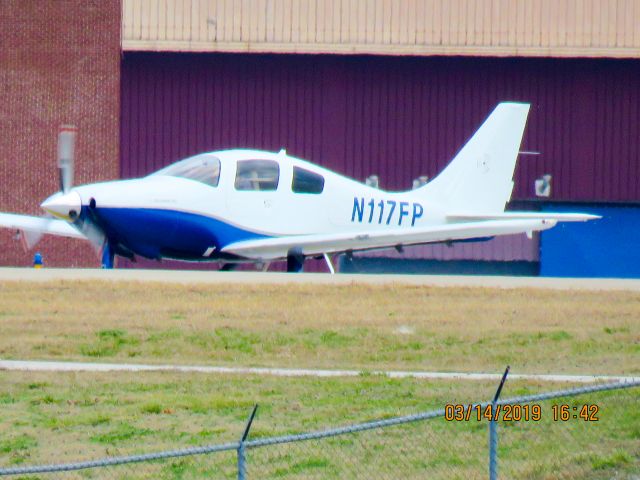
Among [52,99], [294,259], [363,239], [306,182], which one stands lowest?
[294,259]

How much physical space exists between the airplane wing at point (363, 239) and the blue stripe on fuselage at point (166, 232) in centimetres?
29

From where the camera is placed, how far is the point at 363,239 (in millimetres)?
23188

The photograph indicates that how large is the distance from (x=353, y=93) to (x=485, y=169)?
7.33 meters

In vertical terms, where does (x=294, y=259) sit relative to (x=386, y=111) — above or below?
below

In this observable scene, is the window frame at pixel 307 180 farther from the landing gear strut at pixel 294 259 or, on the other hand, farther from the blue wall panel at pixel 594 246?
the blue wall panel at pixel 594 246

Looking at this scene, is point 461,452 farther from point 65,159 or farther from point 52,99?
point 52,99

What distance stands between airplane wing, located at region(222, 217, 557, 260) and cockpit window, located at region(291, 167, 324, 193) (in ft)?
2.56

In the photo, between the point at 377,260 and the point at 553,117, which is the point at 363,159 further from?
the point at 553,117

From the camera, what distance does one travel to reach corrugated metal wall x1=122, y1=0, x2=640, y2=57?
106ft

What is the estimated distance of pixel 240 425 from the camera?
12266 millimetres
